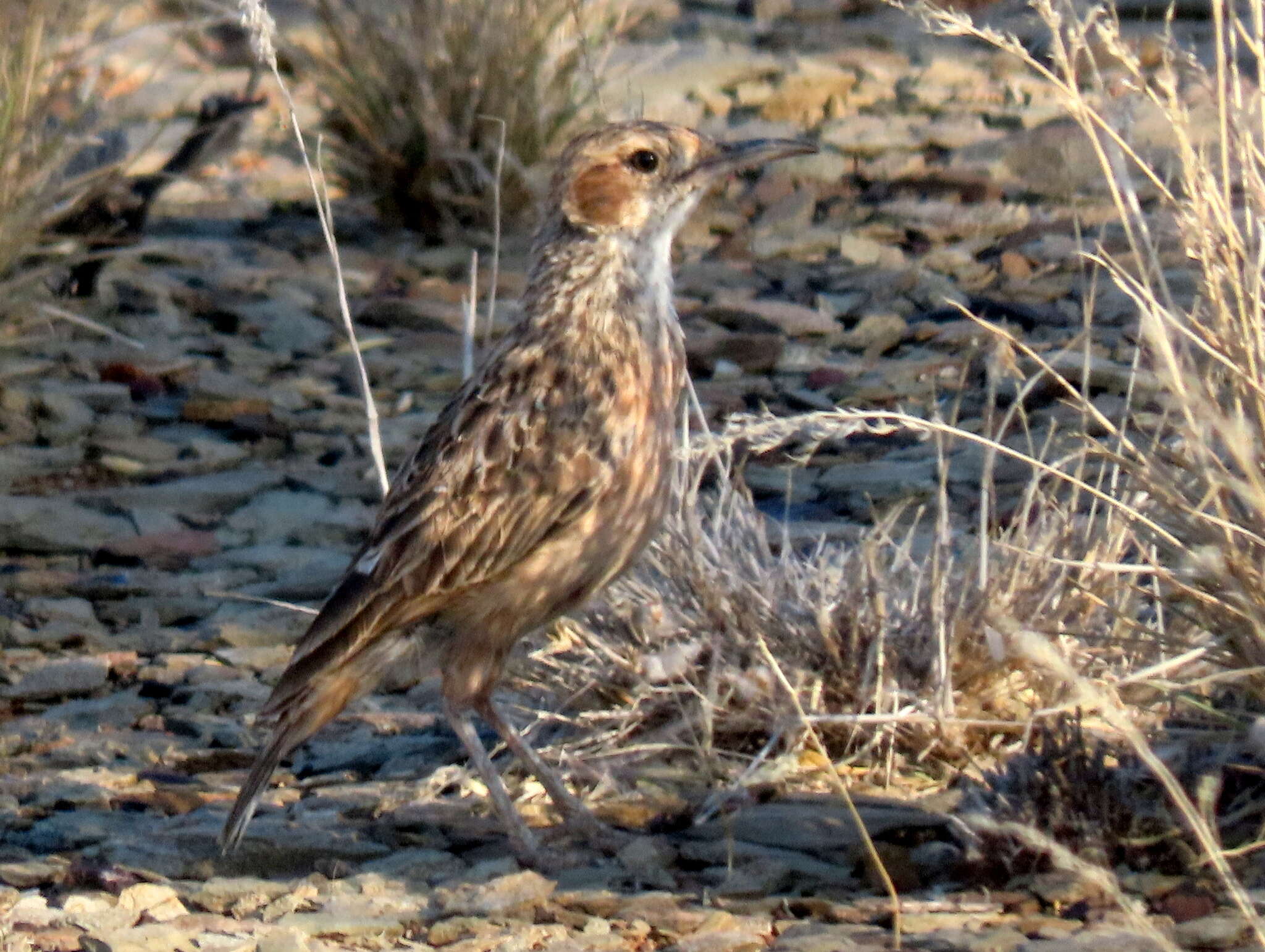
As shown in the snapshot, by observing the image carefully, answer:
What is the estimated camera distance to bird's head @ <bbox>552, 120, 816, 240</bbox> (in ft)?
14.6

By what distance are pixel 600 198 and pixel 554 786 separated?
123cm

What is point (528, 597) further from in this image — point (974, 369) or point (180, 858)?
point (974, 369)

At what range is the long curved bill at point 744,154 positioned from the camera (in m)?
4.52

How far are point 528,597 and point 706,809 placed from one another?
0.52 meters

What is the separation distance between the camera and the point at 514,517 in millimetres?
4109

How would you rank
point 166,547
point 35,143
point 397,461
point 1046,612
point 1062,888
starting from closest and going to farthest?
point 1062,888, point 1046,612, point 166,547, point 397,461, point 35,143

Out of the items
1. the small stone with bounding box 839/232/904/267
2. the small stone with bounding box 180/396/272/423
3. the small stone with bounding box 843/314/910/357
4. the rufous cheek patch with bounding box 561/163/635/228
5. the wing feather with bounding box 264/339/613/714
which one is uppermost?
the rufous cheek patch with bounding box 561/163/635/228

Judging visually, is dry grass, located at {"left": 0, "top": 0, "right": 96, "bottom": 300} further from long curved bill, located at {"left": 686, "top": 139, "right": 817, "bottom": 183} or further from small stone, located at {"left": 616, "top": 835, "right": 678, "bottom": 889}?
small stone, located at {"left": 616, "top": 835, "right": 678, "bottom": 889}

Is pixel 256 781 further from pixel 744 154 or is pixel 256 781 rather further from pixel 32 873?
pixel 744 154

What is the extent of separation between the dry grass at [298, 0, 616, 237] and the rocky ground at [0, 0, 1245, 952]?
227 millimetres

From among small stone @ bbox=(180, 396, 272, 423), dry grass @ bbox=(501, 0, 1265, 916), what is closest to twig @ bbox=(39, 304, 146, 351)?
small stone @ bbox=(180, 396, 272, 423)

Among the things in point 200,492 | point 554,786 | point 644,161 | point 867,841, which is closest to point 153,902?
point 554,786

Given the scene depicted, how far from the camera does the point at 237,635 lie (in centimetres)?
527

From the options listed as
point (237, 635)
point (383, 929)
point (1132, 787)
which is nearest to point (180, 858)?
point (383, 929)
